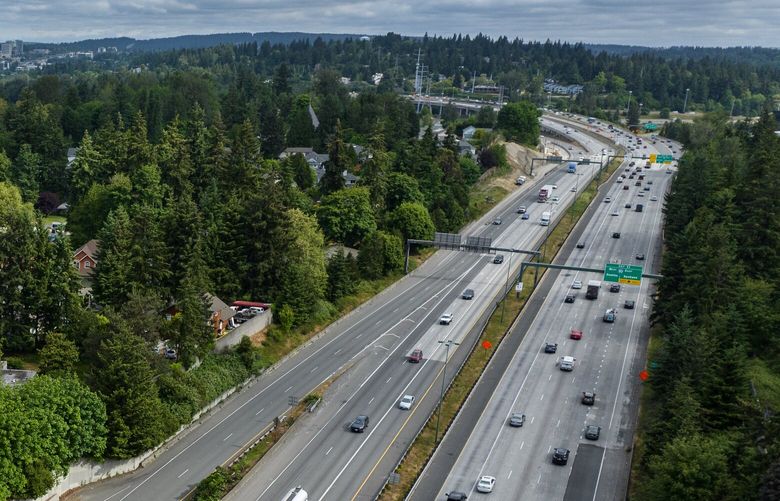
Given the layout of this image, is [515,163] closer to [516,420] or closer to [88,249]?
[88,249]

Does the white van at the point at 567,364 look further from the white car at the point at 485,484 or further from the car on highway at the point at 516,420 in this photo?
the white car at the point at 485,484

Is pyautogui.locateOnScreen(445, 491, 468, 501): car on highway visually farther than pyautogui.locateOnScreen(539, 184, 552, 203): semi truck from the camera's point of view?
No

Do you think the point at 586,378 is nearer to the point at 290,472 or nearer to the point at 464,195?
the point at 290,472

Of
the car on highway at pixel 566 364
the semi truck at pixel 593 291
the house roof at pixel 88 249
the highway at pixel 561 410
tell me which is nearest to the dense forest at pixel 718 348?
the highway at pixel 561 410

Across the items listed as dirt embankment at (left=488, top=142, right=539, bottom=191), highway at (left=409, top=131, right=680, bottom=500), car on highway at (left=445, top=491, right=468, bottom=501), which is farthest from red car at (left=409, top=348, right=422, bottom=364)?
dirt embankment at (left=488, top=142, right=539, bottom=191)

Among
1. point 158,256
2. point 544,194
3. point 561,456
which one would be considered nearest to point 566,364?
point 561,456

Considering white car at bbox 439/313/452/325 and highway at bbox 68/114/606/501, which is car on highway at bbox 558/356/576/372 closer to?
highway at bbox 68/114/606/501
